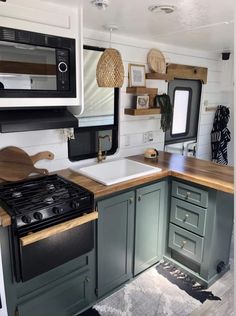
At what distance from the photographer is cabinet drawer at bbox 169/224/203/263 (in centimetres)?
229

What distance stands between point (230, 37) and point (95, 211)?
2.11 m

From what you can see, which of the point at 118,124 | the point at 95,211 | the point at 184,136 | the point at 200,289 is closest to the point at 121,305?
the point at 200,289

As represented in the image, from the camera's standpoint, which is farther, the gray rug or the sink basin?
the sink basin

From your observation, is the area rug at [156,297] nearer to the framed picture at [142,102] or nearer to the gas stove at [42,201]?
the gas stove at [42,201]

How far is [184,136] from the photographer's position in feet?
11.9

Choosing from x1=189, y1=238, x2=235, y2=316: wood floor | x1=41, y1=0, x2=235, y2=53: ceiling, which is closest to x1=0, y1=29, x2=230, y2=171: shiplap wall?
x1=41, y1=0, x2=235, y2=53: ceiling

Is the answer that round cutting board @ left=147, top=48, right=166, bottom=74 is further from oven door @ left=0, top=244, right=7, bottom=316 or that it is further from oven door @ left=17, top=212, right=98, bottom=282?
oven door @ left=0, top=244, right=7, bottom=316

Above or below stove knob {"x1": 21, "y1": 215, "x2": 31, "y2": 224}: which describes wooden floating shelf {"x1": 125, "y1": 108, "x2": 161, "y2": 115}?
above

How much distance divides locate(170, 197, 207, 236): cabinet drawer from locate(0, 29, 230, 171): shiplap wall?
800 millimetres

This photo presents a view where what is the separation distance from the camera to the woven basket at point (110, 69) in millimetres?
2043

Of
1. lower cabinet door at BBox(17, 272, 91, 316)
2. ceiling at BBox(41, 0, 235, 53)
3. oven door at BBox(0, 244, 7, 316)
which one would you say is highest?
ceiling at BBox(41, 0, 235, 53)

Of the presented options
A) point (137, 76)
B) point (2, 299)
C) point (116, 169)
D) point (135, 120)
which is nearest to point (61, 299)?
point (2, 299)

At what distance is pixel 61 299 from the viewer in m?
1.81

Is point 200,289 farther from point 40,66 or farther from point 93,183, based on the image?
point 40,66
